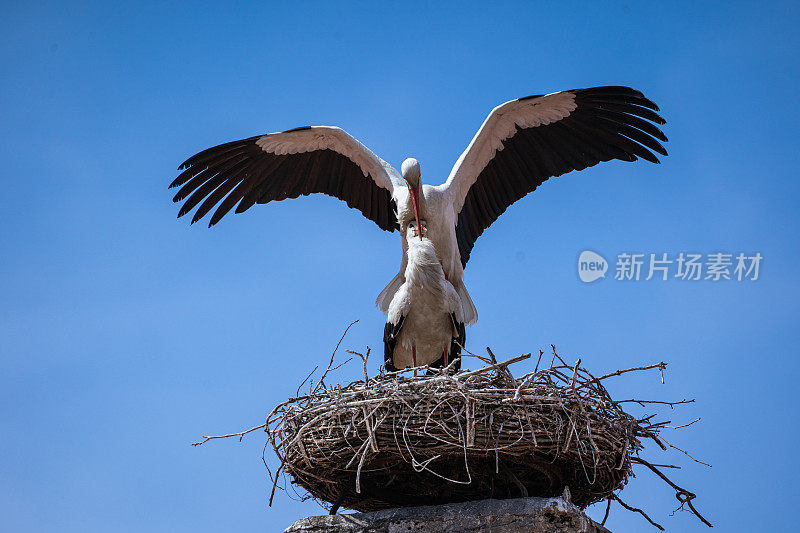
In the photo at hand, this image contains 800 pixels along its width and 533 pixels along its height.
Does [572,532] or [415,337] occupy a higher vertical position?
[415,337]

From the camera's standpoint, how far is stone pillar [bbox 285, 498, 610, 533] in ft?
10.8

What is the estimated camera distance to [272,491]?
371 cm

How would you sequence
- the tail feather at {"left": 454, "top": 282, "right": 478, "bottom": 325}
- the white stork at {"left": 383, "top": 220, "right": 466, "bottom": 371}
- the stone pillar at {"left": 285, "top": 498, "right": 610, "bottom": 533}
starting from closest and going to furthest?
1. the stone pillar at {"left": 285, "top": 498, "right": 610, "bottom": 533}
2. the white stork at {"left": 383, "top": 220, "right": 466, "bottom": 371}
3. the tail feather at {"left": 454, "top": 282, "right": 478, "bottom": 325}

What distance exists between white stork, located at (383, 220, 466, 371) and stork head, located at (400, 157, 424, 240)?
0.14 metres

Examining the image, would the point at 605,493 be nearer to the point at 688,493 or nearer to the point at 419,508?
the point at 688,493

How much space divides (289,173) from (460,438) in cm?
346

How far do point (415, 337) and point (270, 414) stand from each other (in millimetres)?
1675

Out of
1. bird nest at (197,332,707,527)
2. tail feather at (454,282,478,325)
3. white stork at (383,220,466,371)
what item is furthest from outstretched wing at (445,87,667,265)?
bird nest at (197,332,707,527)

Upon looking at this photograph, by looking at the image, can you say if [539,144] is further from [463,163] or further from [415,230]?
[415,230]

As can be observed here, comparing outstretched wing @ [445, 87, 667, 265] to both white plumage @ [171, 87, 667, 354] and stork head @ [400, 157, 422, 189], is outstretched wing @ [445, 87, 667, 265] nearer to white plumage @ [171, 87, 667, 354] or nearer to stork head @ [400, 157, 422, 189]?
white plumage @ [171, 87, 667, 354]

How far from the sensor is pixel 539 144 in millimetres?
6121

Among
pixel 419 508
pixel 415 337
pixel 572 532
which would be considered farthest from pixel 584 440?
pixel 415 337

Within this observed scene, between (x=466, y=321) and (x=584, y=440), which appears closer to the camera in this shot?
(x=584, y=440)

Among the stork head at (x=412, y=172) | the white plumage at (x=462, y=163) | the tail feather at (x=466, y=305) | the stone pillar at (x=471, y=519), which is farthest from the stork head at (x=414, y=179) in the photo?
the stone pillar at (x=471, y=519)
